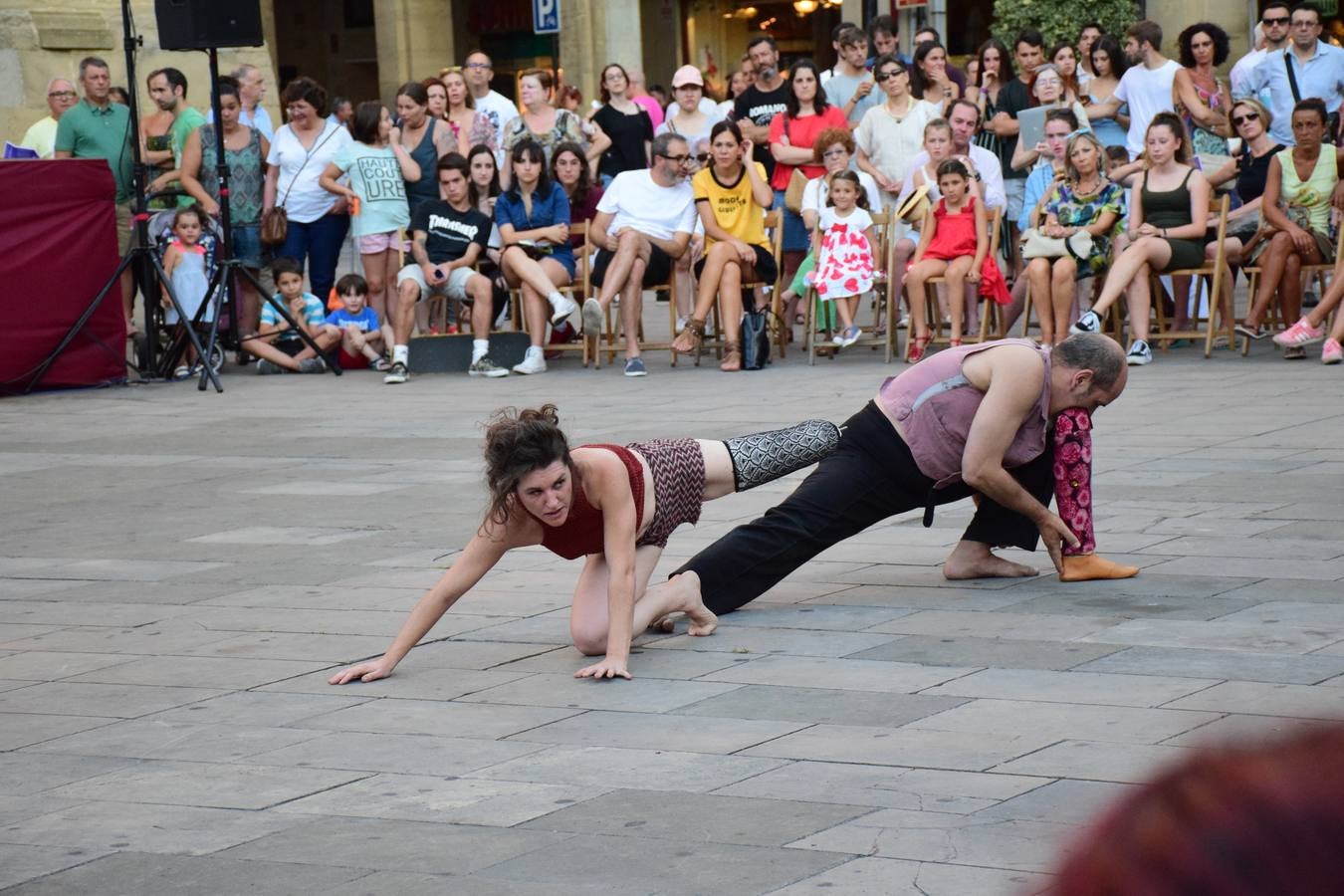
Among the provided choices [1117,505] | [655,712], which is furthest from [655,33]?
[655,712]

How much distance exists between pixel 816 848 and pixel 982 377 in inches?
103

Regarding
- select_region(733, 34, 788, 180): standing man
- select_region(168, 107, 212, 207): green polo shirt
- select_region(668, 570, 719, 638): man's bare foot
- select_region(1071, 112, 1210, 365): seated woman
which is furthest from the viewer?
select_region(733, 34, 788, 180): standing man

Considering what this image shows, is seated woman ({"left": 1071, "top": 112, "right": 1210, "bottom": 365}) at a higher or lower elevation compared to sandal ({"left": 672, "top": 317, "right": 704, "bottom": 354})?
higher

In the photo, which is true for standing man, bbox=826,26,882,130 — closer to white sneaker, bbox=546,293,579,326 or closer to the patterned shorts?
white sneaker, bbox=546,293,579,326

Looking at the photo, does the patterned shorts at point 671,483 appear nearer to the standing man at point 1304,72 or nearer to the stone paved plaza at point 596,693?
the stone paved plaza at point 596,693

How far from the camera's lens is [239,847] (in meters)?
3.84

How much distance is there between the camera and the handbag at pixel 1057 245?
40.6ft

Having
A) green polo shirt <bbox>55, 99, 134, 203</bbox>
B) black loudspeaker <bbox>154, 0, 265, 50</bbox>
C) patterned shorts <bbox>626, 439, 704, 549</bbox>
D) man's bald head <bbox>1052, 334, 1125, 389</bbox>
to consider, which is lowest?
patterned shorts <bbox>626, 439, 704, 549</bbox>

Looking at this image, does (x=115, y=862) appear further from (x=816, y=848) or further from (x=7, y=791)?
(x=816, y=848)

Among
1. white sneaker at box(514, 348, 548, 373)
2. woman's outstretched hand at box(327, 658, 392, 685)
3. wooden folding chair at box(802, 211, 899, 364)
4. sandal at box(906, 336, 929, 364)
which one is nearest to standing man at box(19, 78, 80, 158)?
white sneaker at box(514, 348, 548, 373)

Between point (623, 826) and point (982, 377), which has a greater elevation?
point (982, 377)

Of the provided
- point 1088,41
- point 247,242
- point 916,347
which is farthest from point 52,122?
point 1088,41

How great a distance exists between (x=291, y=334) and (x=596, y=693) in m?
9.63

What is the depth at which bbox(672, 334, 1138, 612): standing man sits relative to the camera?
5906 mm
